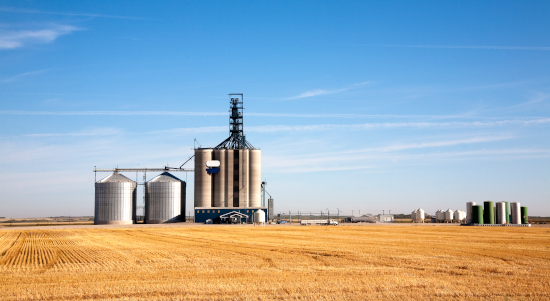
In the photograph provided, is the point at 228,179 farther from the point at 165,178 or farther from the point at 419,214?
the point at 419,214

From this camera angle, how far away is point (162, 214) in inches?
4796

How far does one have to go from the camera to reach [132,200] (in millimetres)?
123812

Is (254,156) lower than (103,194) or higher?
higher

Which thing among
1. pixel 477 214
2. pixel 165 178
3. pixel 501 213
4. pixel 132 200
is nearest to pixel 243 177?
pixel 165 178

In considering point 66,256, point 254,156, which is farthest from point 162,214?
point 66,256

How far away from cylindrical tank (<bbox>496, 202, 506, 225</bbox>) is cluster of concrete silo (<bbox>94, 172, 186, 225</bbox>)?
72530 millimetres

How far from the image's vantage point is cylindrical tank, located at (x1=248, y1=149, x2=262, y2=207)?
127 metres

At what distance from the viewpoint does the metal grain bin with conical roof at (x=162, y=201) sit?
122 m

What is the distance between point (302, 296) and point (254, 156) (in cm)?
11006

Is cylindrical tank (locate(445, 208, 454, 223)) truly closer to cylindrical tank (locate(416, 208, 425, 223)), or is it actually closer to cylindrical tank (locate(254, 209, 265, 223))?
cylindrical tank (locate(416, 208, 425, 223))

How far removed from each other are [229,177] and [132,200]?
78.6 feet

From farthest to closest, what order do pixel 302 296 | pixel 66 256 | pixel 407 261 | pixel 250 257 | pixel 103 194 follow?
pixel 103 194 < pixel 66 256 < pixel 250 257 < pixel 407 261 < pixel 302 296

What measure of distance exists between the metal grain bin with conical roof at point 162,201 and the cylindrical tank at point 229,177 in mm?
11321

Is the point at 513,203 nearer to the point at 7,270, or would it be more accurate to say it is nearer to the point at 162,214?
the point at 162,214
